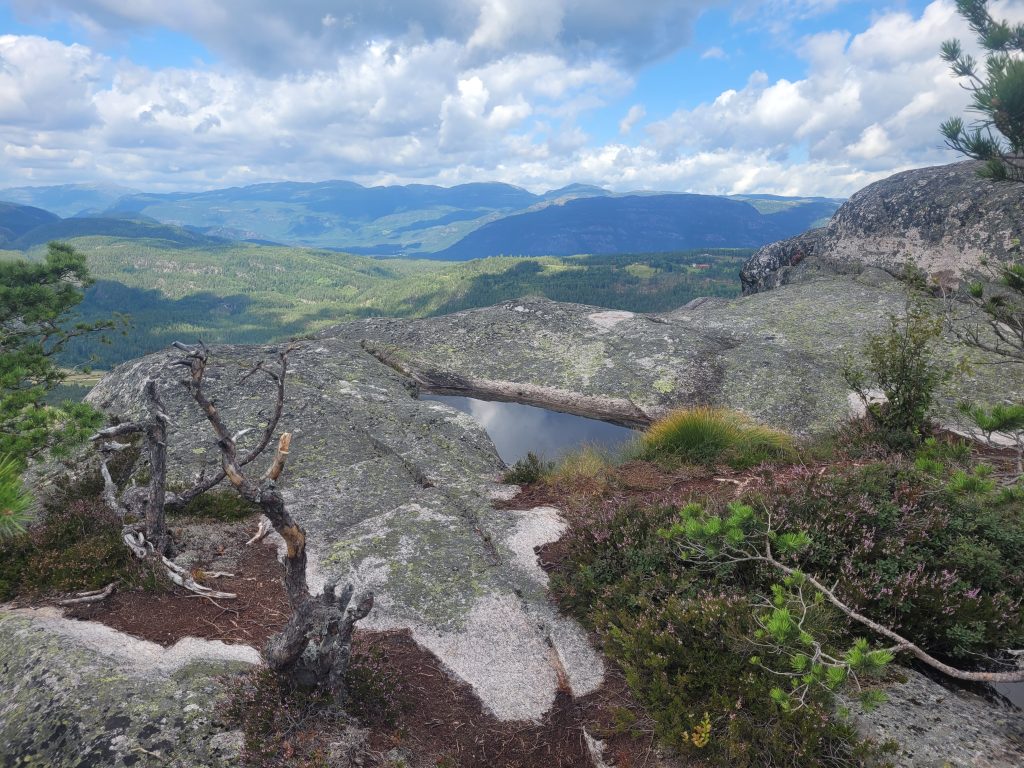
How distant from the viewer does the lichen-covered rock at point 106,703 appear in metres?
4.53

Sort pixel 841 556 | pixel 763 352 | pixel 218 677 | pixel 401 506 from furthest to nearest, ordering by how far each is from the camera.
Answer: pixel 763 352
pixel 401 506
pixel 841 556
pixel 218 677

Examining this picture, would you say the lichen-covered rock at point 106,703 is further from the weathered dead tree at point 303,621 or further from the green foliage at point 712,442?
the green foliage at point 712,442

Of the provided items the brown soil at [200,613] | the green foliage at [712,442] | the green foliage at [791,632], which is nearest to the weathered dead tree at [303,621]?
the brown soil at [200,613]

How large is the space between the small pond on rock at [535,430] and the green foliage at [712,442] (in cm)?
141

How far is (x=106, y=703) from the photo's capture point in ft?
16.0

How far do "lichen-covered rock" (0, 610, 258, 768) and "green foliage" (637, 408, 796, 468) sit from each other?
30.3ft

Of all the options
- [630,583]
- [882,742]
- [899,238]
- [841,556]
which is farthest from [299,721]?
[899,238]

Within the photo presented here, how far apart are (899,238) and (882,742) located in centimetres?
2261

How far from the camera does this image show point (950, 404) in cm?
1330

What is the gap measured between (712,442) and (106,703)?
36.3 feet

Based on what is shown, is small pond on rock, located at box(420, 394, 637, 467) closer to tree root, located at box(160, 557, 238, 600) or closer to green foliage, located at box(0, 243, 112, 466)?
tree root, located at box(160, 557, 238, 600)

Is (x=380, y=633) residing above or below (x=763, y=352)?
below

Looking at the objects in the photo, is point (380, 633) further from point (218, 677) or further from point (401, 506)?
point (401, 506)

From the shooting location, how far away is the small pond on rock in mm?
14609
